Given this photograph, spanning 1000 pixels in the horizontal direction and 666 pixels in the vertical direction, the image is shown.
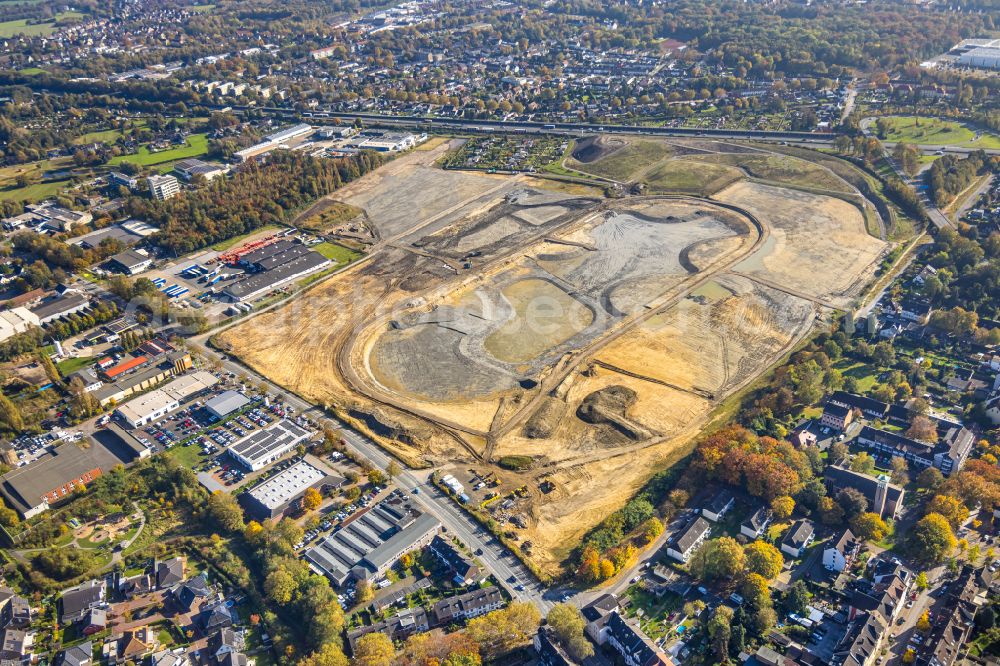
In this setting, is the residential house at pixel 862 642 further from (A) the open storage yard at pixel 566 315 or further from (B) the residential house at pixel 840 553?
(A) the open storage yard at pixel 566 315

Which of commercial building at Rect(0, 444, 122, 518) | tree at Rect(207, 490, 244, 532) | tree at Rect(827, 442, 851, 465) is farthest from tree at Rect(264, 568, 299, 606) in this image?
tree at Rect(827, 442, 851, 465)

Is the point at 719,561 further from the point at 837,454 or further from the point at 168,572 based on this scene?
the point at 168,572

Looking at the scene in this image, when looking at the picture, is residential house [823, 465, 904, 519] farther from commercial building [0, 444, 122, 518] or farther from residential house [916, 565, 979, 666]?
commercial building [0, 444, 122, 518]

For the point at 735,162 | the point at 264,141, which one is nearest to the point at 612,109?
the point at 735,162

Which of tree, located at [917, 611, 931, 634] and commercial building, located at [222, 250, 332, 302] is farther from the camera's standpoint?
commercial building, located at [222, 250, 332, 302]

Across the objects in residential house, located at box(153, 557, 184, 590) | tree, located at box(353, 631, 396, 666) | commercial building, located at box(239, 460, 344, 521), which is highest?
tree, located at box(353, 631, 396, 666)

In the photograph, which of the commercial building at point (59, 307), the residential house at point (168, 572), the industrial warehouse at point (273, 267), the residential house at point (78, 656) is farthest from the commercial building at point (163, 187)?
the residential house at point (78, 656)

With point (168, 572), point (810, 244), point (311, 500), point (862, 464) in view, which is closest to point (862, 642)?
point (862, 464)
